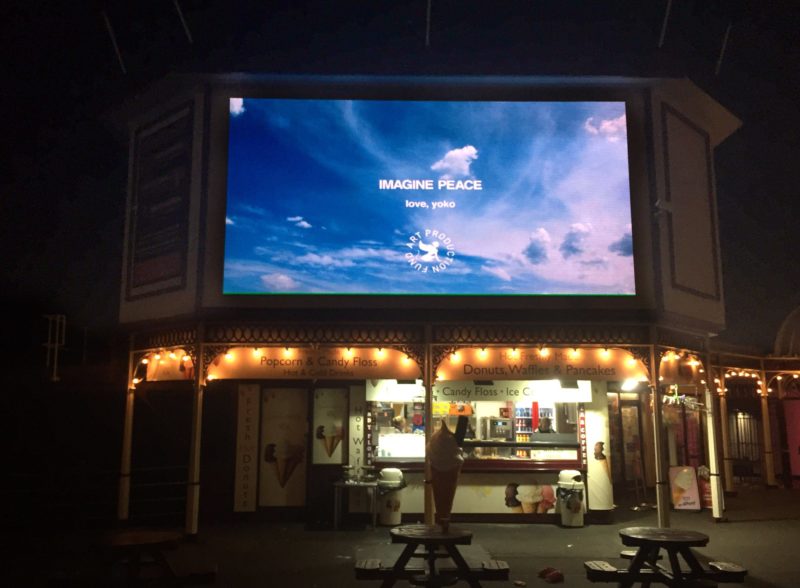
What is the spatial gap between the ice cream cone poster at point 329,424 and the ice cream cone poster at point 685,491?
23.8ft

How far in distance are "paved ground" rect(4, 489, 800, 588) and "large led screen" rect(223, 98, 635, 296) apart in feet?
13.9

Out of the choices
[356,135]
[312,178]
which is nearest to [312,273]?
[312,178]

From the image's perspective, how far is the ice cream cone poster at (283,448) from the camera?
14.1 metres


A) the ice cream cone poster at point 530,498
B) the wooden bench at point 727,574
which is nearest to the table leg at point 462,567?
the wooden bench at point 727,574

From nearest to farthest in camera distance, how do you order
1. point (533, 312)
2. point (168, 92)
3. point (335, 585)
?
point (335, 585)
point (533, 312)
point (168, 92)

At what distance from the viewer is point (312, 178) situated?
1244 centimetres

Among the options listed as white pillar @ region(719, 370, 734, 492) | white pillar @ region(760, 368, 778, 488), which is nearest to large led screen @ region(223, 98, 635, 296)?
white pillar @ region(719, 370, 734, 492)

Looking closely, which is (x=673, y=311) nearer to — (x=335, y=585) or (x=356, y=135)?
(x=356, y=135)

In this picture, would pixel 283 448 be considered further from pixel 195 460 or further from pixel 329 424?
pixel 195 460

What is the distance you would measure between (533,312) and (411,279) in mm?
2190

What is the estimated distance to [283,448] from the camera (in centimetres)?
1428

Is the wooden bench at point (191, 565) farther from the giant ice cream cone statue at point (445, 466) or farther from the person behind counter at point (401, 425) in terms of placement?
the person behind counter at point (401, 425)

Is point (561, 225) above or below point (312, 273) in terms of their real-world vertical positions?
above

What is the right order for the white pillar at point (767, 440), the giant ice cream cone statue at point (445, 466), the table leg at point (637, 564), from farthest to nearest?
the white pillar at point (767, 440) → the giant ice cream cone statue at point (445, 466) → the table leg at point (637, 564)
